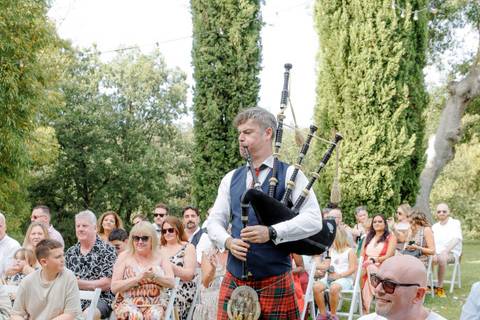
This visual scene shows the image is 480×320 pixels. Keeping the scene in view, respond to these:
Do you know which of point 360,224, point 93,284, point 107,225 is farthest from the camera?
point 360,224

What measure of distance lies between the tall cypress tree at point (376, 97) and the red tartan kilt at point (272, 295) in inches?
426

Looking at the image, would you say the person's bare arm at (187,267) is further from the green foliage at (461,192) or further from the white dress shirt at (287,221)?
the green foliage at (461,192)

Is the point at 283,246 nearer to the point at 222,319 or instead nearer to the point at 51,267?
the point at 222,319

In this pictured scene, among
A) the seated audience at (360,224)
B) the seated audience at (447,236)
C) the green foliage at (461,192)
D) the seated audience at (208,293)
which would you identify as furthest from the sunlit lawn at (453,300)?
the green foliage at (461,192)

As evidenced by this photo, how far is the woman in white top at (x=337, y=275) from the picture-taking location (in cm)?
782

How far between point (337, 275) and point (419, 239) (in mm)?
2240

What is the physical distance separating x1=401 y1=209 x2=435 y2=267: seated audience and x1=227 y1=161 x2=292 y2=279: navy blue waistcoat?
22.4 ft

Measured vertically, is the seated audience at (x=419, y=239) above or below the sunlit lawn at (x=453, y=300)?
above

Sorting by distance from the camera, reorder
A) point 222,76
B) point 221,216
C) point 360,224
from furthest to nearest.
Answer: point 222,76, point 360,224, point 221,216

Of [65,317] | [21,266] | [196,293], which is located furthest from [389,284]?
[21,266]

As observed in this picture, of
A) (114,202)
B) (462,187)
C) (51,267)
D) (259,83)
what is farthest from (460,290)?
(462,187)

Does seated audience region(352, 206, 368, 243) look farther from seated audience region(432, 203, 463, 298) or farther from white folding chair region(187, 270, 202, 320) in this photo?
white folding chair region(187, 270, 202, 320)

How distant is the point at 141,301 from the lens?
17.8ft

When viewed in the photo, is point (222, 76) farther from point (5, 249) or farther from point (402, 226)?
point (5, 249)
